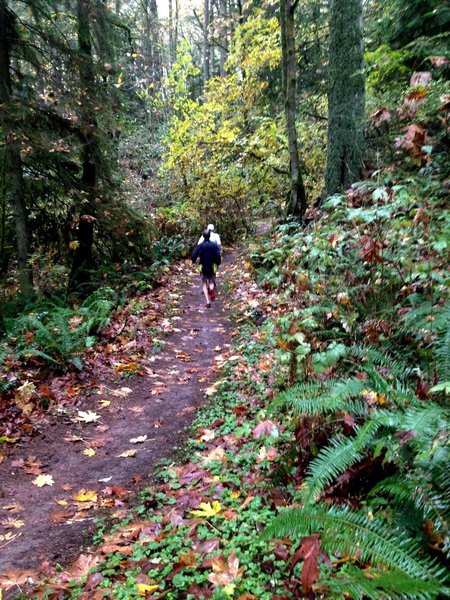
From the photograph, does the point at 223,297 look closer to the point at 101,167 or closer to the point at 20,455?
the point at 101,167

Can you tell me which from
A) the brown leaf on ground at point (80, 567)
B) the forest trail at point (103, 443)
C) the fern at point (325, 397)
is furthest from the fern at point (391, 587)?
the forest trail at point (103, 443)

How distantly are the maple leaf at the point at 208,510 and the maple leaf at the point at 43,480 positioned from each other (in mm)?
2178

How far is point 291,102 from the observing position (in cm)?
1156

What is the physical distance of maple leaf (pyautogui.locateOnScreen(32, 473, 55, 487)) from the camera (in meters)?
5.03

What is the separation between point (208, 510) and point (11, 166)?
32.1ft

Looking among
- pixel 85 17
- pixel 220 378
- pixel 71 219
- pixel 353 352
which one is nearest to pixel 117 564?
pixel 353 352

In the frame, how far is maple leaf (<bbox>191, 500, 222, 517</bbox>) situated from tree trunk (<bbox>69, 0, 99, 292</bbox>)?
883 centimetres

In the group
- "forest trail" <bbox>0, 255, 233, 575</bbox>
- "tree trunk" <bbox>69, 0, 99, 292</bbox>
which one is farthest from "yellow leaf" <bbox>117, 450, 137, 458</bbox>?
"tree trunk" <bbox>69, 0, 99, 292</bbox>

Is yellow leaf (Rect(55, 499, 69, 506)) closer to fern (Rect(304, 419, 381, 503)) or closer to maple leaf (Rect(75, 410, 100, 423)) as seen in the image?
maple leaf (Rect(75, 410, 100, 423))

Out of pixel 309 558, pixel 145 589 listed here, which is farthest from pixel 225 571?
pixel 309 558

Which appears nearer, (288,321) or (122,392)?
(288,321)

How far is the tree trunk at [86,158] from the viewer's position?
10.9 meters

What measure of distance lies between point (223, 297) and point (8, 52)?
8.00m

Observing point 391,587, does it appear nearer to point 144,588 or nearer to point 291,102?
point 144,588
